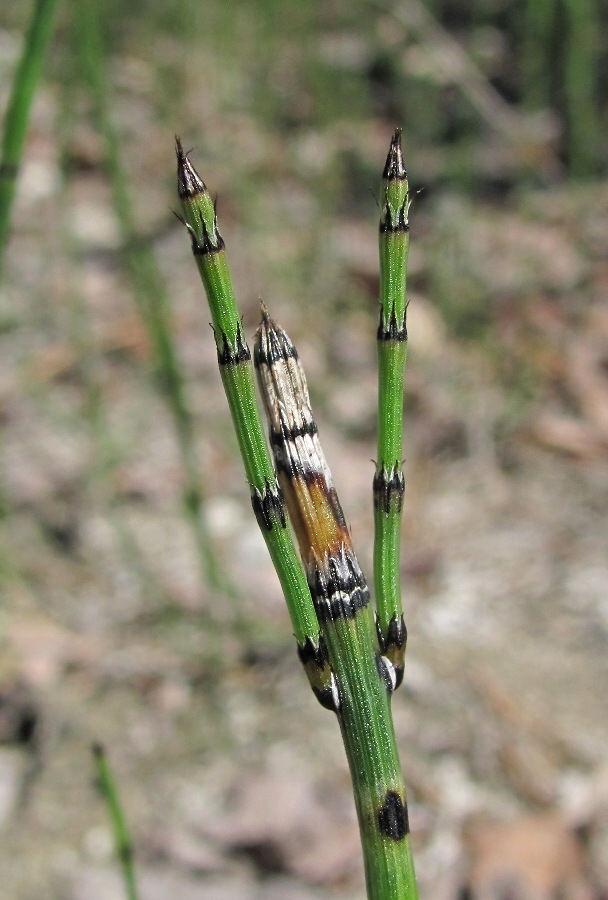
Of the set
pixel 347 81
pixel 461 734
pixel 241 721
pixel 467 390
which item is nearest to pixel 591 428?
pixel 467 390

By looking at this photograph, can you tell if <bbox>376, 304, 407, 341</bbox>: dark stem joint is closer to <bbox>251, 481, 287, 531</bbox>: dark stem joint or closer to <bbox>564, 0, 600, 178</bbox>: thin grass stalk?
<bbox>251, 481, 287, 531</bbox>: dark stem joint

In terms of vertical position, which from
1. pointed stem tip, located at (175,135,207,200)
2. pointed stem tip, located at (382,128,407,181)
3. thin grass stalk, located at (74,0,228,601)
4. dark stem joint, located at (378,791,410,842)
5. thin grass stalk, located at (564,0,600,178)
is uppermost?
thin grass stalk, located at (564,0,600,178)

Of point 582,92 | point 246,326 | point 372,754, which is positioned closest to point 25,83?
point 372,754

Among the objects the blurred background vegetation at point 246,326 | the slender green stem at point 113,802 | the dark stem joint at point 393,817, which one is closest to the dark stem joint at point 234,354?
the dark stem joint at point 393,817

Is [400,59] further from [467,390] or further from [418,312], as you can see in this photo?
[467,390]

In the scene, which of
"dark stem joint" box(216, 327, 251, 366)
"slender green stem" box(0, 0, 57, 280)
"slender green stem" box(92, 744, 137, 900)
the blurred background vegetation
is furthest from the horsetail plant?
the blurred background vegetation
